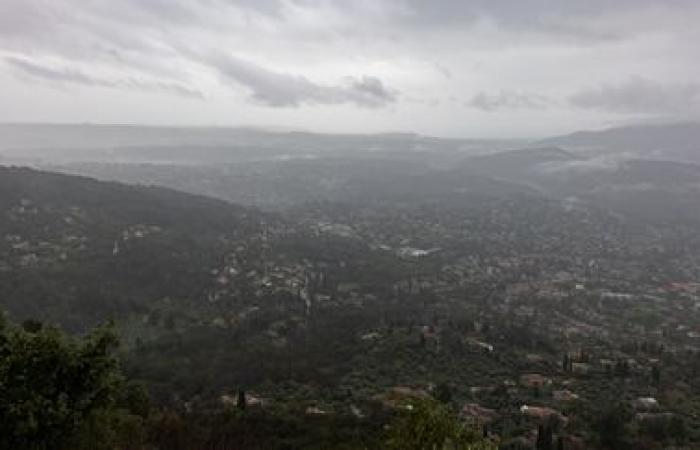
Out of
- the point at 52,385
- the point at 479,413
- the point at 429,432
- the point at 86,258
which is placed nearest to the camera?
the point at 429,432

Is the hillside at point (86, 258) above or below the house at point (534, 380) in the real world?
above

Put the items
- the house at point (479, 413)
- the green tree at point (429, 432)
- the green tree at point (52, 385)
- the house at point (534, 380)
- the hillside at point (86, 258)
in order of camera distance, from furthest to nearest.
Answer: the hillside at point (86, 258), the house at point (534, 380), the house at point (479, 413), the green tree at point (52, 385), the green tree at point (429, 432)

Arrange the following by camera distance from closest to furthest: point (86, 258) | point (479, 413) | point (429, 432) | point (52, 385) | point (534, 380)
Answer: point (429, 432) < point (52, 385) < point (479, 413) < point (534, 380) < point (86, 258)

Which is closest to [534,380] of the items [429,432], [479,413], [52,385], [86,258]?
[479,413]

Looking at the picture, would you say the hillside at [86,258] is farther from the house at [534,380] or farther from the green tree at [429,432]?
the green tree at [429,432]

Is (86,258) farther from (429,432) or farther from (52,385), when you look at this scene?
(429,432)

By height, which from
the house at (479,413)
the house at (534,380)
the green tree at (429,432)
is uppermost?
the green tree at (429,432)

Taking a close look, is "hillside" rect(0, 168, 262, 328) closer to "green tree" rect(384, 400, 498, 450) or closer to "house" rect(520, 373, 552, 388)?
"house" rect(520, 373, 552, 388)

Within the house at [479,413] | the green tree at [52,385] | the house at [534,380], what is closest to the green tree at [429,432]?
the green tree at [52,385]
